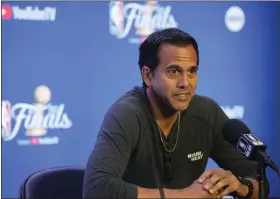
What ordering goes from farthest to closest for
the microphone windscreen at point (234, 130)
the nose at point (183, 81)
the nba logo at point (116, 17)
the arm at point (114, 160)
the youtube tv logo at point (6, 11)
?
the nba logo at point (116, 17), the youtube tv logo at point (6, 11), the nose at point (183, 81), the arm at point (114, 160), the microphone windscreen at point (234, 130)

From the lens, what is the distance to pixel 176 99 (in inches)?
70.0

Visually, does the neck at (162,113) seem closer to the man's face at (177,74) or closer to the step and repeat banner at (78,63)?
the man's face at (177,74)

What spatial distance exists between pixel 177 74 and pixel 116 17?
5.05ft

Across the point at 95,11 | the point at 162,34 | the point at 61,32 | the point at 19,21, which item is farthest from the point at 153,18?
the point at 162,34

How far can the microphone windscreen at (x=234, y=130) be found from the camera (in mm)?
1396

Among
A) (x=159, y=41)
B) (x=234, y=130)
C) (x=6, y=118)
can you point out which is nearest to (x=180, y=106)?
(x=159, y=41)

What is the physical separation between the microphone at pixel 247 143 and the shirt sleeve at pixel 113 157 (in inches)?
15.0

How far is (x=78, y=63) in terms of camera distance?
3209 mm

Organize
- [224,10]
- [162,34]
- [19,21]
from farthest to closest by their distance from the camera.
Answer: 1. [224,10]
2. [19,21]
3. [162,34]

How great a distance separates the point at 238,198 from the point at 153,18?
182cm

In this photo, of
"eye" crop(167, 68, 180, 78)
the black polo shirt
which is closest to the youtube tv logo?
the black polo shirt

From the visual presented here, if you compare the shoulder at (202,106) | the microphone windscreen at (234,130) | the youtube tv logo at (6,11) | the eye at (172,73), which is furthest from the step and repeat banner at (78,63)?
Answer: the microphone windscreen at (234,130)

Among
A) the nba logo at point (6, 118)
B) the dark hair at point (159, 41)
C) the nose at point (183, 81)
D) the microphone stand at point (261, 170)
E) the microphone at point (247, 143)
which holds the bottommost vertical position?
the nba logo at point (6, 118)

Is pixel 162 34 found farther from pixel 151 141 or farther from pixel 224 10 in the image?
pixel 224 10
